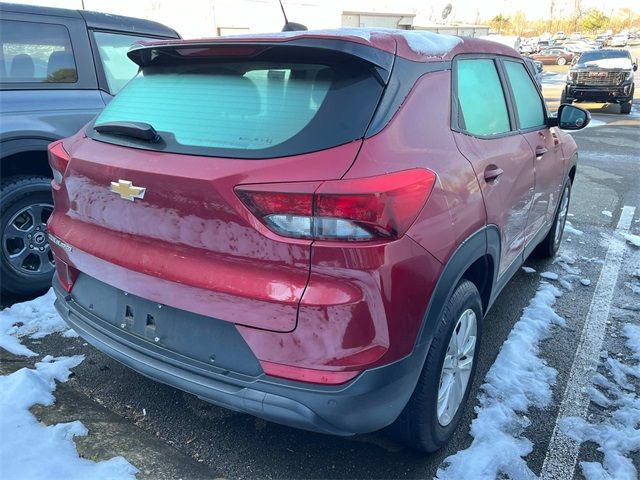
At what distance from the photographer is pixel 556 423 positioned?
2727 millimetres

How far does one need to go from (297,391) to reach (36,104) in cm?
305

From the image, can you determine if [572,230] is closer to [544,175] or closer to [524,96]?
[544,175]

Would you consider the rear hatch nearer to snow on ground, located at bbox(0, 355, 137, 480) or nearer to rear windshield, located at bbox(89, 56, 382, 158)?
rear windshield, located at bbox(89, 56, 382, 158)

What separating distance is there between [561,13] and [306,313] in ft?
377

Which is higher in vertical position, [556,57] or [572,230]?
[572,230]

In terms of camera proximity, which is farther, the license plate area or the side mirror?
the side mirror

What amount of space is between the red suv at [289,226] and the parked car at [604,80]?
17.5m

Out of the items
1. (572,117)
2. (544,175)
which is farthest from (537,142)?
(572,117)

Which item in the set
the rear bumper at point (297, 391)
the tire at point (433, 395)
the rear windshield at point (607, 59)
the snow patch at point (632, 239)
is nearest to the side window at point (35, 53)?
the rear bumper at point (297, 391)

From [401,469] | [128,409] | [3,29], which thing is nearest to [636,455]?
[401,469]

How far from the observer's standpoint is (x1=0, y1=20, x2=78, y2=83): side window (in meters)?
3.76

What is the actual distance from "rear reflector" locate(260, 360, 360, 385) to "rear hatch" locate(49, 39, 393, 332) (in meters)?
0.15

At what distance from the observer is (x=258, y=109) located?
6.79 ft

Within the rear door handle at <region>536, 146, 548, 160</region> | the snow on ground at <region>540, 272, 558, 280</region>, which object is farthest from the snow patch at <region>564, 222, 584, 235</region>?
the rear door handle at <region>536, 146, 548, 160</region>
